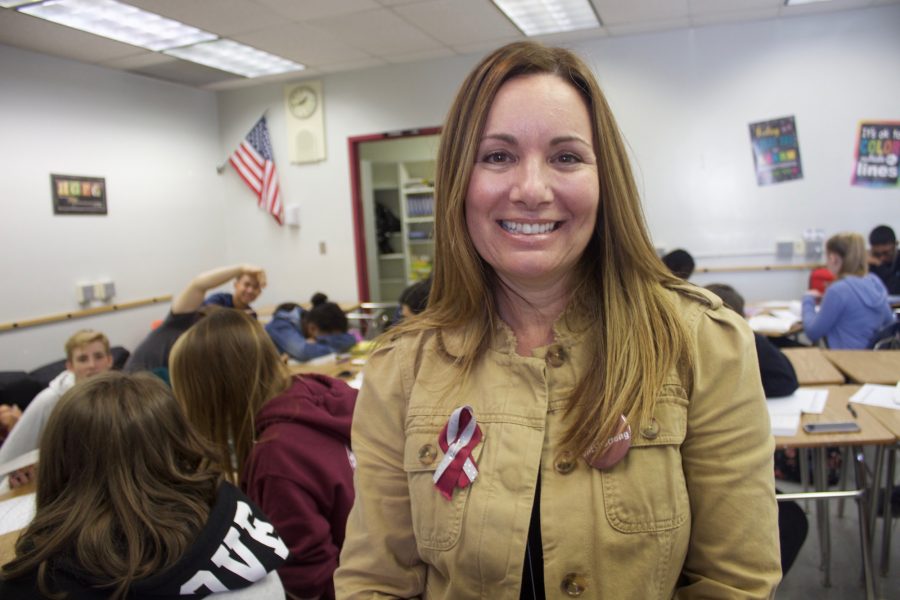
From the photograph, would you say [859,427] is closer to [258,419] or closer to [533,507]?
[533,507]

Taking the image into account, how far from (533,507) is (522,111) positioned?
0.59 meters

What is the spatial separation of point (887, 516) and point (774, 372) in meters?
0.68

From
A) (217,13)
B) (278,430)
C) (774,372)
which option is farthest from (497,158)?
(217,13)

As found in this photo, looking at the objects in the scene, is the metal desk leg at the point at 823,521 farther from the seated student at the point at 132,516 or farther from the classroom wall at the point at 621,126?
the classroom wall at the point at 621,126

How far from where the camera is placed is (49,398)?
277cm

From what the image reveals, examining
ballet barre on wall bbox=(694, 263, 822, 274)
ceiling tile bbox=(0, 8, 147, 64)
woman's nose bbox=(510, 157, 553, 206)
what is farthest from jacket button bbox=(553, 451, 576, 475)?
ballet barre on wall bbox=(694, 263, 822, 274)

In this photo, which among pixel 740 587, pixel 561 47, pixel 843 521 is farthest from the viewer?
pixel 843 521

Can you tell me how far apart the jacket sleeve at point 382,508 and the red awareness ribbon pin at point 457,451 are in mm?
109

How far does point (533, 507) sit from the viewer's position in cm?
90

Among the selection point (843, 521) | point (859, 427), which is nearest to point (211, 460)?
point (859, 427)

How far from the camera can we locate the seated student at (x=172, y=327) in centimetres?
345

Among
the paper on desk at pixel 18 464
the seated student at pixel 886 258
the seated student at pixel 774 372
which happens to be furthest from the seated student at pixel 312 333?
the seated student at pixel 886 258

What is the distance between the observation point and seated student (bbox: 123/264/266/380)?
3.45 metres

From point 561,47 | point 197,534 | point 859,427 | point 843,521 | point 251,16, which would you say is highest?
point 251,16
